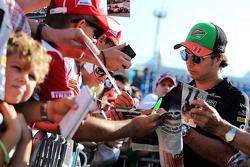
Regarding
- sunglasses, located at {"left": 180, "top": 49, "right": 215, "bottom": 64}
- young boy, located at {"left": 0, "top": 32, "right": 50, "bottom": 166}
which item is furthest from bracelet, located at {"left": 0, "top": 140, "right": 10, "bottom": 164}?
sunglasses, located at {"left": 180, "top": 49, "right": 215, "bottom": 64}

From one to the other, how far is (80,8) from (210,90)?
133 centimetres

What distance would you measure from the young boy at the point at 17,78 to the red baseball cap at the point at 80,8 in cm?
74

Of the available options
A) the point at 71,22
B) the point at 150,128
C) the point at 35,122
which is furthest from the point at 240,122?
the point at 35,122

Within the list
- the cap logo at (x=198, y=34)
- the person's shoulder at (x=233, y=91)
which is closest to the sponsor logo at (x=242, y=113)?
the person's shoulder at (x=233, y=91)

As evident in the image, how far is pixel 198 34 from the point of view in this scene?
13.0 ft

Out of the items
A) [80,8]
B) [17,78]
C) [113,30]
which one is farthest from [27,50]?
[113,30]

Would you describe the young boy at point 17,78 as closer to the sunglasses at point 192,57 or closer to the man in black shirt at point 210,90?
the man in black shirt at point 210,90

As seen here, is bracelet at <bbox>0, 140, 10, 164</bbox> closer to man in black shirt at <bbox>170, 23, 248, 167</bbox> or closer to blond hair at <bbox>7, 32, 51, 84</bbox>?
blond hair at <bbox>7, 32, 51, 84</bbox>

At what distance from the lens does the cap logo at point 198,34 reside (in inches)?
154

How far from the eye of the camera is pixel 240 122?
3.44 m

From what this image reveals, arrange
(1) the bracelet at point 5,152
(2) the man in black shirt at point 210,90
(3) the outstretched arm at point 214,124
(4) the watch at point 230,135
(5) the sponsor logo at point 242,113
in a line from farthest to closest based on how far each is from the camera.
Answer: (5) the sponsor logo at point 242,113 < (2) the man in black shirt at point 210,90 < (4) the watch at point 230,135 < (3) the outstretched arm at point 214,124 < (1) the bracelet at point 5,152

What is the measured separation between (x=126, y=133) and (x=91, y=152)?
111 inches

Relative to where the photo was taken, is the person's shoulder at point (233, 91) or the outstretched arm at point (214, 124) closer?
the outstretched arm at point (214, 124)

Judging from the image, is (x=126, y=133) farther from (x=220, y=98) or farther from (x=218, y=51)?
(x=218, y=51)
